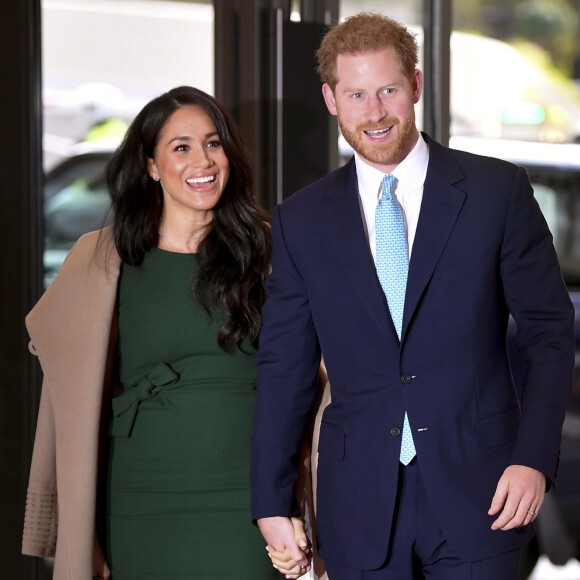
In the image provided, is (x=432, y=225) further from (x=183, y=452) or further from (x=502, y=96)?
(x=502, y=96)

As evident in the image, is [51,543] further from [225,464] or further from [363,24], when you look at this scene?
[363,24]

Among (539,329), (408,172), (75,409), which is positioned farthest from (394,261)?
(75,409)

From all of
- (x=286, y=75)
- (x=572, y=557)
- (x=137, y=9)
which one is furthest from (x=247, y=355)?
(x=572, y=557)

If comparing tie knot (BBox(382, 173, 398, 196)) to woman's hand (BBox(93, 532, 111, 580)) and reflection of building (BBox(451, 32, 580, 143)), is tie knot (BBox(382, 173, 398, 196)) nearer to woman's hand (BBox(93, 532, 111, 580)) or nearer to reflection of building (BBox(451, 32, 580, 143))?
woman's hand (BBox(93, 532, 111, 580))

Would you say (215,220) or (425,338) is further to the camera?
(215,220)

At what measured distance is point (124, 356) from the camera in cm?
272

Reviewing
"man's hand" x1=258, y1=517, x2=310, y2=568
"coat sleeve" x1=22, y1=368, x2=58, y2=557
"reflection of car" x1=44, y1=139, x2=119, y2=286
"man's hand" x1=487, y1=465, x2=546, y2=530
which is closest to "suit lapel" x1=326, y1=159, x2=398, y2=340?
"man's hand" x1=487, y1=465, x2=546, y2=530

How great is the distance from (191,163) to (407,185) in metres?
0.68

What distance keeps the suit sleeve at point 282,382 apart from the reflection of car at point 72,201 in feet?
4.40

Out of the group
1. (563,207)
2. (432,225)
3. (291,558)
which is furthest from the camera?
(563,207)

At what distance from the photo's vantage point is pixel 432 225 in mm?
2145

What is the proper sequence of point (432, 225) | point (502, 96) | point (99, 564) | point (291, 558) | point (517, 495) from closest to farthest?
point (517, 495)
point (432, 225)
point (291, 558)
point (99, 564)
point (502, 96)

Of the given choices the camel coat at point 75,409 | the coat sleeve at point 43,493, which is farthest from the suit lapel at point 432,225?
the coat sleeve at point 43,493

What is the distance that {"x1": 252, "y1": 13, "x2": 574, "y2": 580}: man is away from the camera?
2.10 metres
